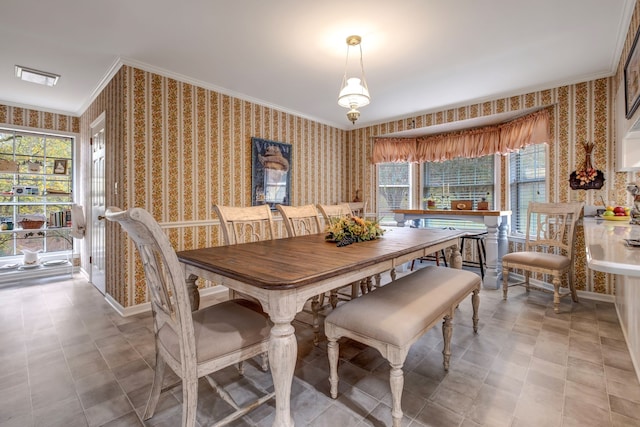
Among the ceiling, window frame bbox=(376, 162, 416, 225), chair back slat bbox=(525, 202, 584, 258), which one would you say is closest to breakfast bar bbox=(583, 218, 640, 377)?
chair back slat bbox=(525, 202, 584, 258)

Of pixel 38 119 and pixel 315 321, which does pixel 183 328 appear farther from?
pixel 38 119

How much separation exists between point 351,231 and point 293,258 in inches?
25.4

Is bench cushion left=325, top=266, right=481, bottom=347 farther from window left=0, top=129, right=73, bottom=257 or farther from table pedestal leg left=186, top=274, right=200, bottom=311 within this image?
window left=0, top=129, right=73, bottom=257

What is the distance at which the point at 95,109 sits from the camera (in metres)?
3.69

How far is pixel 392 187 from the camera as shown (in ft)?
17.4

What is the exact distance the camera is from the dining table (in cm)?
117

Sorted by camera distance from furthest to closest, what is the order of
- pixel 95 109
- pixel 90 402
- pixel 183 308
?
pixel 95 109
pixel 90 402
pixel 183 308

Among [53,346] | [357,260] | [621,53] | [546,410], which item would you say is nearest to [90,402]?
[53,346]

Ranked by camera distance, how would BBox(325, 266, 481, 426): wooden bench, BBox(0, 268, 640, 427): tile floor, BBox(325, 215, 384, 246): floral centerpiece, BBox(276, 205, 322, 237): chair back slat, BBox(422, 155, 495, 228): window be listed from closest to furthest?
BBox(325, 266, 481, 426): wooden bench → BBox(0, 268, 640, 427): tile floor → BBox(325, 215, 384, 246): floral centerpiece → BBox(276, 205, 322, 237): chair back slat → BBox(422, 155, 495, 228): window

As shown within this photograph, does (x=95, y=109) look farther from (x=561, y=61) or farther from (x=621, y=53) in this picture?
(x=621, y=53)

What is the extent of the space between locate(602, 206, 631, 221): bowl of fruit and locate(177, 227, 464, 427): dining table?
202 centimetres

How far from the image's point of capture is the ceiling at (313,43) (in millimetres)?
2096

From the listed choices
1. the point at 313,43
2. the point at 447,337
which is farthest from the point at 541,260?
the point at 313,43

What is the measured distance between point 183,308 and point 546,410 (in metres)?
1.86
